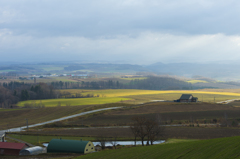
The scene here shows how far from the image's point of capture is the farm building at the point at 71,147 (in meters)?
35.2

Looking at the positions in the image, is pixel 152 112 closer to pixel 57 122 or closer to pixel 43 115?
pixel 57 122

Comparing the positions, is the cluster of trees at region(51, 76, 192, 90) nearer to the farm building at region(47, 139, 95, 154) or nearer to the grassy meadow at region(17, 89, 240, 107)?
the grassy meadow at region(17, 89, 240, 107)

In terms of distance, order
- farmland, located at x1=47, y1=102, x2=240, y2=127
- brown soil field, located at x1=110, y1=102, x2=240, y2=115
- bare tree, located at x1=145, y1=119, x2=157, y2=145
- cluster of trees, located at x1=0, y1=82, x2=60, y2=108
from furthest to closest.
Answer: cluster of trees, located at x1=0, y1=82, x2=60, y2=108, brown soil field, located at x1=110, y1=102, x2=240, y2=115, farmland, located at x1=47, y1=102, x2=240, y2=127, bare tree, located at x1=145, y1=119, x2=157, y2=145

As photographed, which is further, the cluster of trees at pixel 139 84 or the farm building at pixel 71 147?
the cluster of trees at pixel 139 84

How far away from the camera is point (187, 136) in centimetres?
4075

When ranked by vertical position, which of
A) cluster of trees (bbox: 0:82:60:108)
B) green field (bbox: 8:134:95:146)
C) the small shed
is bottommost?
green field (bbox: 8:134:95:146)

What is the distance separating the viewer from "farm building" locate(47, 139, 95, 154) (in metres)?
35.2

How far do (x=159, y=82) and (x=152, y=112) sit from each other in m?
119

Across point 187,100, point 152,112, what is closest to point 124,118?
point 152,112

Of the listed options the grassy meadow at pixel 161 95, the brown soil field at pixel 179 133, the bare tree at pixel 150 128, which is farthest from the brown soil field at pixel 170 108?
the bare tree at pixel 150 128

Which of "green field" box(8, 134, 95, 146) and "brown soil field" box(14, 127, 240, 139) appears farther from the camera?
"green field" box(8, 134, 95, 146)

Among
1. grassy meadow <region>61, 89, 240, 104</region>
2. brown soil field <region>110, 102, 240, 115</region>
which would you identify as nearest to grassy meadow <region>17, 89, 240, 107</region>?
grassy meadow <region>61, 89, 240, 104</region>

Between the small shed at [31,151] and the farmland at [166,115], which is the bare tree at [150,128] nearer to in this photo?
the small shed at [31,151]

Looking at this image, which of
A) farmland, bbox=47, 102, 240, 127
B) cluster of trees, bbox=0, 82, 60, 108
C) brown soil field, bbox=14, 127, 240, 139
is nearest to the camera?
brown soil field, bbox=14, 127, 240, 139
